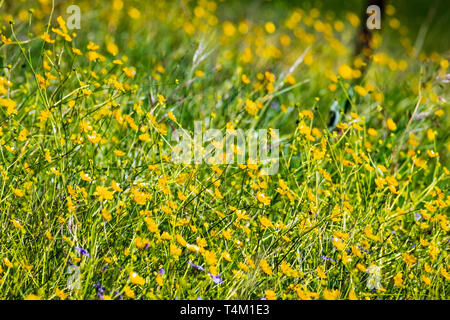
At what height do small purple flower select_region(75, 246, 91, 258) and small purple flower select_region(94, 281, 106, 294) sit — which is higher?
small purple flower select_region(75, 246, 91, 258)

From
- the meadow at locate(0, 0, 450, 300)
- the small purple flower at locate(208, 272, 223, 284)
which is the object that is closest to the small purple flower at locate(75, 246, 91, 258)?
the meadow at locate(0, 0, 450, 300)

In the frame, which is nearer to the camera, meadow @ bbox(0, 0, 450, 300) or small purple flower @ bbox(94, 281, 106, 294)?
small purple flower @ bbox(94, 281, 106, 294)

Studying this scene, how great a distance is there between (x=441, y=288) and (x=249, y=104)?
1.17m

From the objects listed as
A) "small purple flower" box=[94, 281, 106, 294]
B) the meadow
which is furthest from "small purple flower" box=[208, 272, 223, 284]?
"small purple flower" box=[94, 281, 106, 294]

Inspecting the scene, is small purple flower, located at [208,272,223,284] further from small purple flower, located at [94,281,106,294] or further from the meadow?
small purple flower, located at [94,281,106,294]

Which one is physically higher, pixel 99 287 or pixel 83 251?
pixel 83 251

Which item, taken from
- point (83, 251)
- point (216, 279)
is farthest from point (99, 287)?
point (216, 279)

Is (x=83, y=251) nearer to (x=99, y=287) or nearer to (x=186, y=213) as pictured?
(x=99, y=287)

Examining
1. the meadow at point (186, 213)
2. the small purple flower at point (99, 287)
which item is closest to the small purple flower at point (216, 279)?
the meadow at point (186, 213)

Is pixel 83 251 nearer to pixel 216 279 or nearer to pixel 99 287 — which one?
pixel 99 287

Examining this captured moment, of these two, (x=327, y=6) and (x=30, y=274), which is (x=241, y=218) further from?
(x=327, y=6)

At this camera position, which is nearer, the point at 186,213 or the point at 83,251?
the point at 83,251

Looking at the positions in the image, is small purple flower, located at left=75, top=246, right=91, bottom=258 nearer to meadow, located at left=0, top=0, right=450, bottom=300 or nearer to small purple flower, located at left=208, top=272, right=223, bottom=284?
meadow, located at left=0, top=0, right=450, bottom=300

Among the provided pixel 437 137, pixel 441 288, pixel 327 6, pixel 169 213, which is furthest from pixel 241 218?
pixel 327 6
